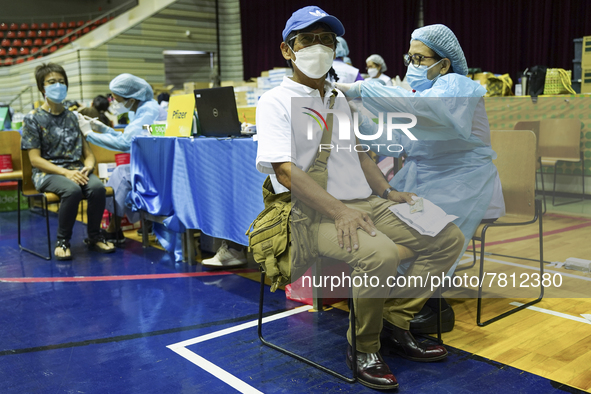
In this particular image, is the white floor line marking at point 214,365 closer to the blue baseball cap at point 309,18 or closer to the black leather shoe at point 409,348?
the black leather shoe at point 409,348

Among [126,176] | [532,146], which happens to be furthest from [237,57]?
[532,146]

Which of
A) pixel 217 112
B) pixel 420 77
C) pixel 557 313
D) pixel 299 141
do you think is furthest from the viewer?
pixel 217 112

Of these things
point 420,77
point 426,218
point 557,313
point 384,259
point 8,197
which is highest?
point 420,77

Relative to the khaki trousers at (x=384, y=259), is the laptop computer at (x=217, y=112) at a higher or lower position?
higher

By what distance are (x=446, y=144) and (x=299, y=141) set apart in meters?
0.64

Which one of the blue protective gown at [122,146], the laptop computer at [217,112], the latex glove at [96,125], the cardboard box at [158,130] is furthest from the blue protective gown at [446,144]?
the latex glove at [96,125]

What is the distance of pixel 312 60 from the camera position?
6.22ft

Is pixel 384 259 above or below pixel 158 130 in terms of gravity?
below

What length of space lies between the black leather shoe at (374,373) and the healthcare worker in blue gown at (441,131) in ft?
1.56

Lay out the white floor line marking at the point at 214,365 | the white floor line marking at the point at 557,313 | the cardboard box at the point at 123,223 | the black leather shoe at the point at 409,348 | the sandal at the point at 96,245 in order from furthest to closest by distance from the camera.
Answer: the cardboard box at the point at 123,223 < the sandal at the point at 96,245 < the white floor line marking at the point at 557,313 < the black leather shoe at the point at 409,348 < the white floor line marking at the point at 214,365

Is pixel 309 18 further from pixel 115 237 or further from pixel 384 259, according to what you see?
pixel 115 237

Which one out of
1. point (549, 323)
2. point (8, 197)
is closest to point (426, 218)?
point (549, 323)

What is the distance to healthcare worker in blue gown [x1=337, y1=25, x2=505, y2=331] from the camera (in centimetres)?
200

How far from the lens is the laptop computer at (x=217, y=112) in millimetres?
3039
